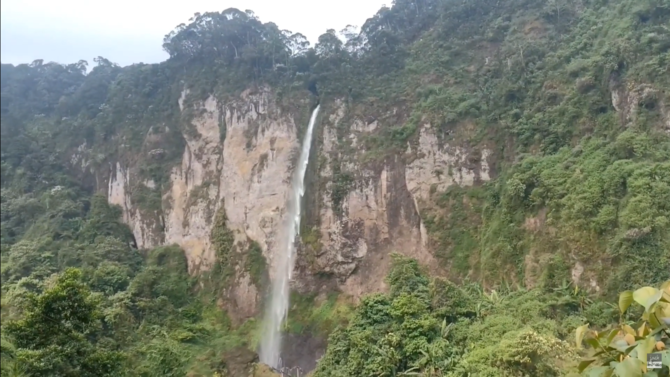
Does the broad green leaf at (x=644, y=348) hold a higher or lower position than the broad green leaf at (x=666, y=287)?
Answer: lower

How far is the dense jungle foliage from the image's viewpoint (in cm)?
1216

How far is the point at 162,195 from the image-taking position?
28719 mm

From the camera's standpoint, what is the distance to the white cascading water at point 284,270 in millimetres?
21675

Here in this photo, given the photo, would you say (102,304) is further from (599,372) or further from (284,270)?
(599,372)

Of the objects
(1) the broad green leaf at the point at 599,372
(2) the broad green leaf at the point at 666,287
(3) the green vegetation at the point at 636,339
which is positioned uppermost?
(2) the broad green leaf at the point at 666,287

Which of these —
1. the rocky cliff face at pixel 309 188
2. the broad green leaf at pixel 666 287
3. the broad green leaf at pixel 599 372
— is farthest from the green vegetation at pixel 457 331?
the broad green leaf at pixel 599 372

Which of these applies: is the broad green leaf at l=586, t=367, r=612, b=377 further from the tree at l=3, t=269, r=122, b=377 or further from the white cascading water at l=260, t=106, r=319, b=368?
the white cascading water at l=260, t=106, r=319, b=368

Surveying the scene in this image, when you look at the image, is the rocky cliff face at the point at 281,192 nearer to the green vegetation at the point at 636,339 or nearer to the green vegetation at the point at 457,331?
the green vegetation at the point at 457,331

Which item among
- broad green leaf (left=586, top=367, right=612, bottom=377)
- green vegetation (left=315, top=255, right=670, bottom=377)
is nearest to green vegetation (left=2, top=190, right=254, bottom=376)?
green vegetation (left=315, top=255, right=670, bottom=377)
